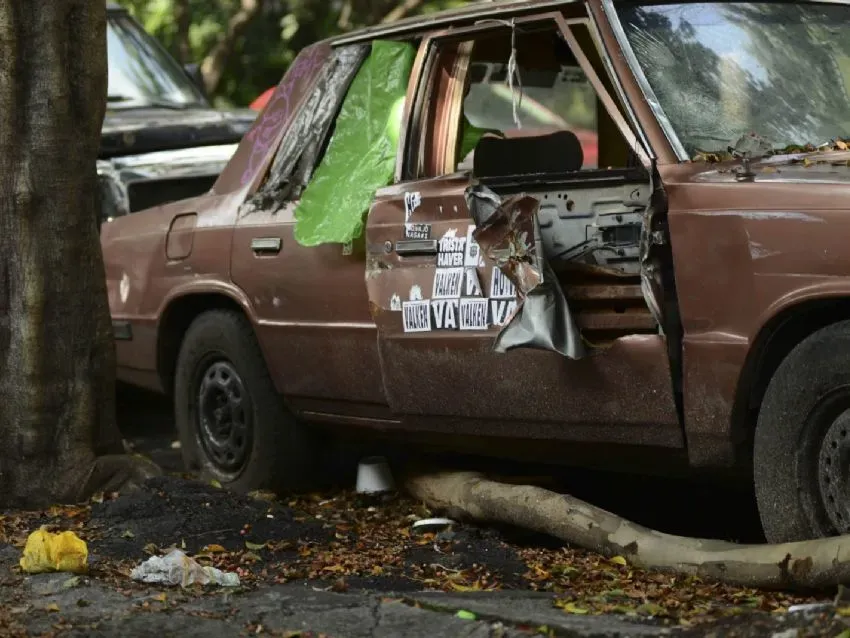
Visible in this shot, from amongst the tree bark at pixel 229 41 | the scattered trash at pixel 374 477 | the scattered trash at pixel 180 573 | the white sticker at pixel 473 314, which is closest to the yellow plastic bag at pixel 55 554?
the scattered trash at pixel 180 573

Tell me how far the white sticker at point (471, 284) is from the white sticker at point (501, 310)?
0.08 meters

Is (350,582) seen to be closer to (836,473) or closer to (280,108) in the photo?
(836,473)

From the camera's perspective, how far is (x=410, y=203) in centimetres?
604

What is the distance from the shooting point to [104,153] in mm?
9828

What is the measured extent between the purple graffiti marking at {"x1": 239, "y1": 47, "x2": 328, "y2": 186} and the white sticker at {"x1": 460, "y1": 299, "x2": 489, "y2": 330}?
1.62 meters

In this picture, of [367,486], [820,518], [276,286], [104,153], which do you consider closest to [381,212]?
[276,286]

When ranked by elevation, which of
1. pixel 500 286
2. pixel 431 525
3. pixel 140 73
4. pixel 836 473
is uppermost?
pixel 140 73

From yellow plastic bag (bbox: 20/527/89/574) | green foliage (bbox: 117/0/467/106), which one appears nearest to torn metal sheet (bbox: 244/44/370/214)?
yellow plastic bag (bbox: 20/527/89/574)

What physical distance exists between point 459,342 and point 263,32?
671 inches

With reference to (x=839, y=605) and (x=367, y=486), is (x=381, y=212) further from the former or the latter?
(x=839, y=605)

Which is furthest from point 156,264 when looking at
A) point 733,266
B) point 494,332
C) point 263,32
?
point 263,32

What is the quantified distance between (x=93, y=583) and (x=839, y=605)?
2362 mm

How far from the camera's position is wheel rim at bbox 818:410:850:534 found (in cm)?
471

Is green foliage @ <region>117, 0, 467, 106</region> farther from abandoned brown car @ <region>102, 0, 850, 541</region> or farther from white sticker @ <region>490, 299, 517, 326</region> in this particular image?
white sticker @ <region>490, 299, 517, 326</region>
